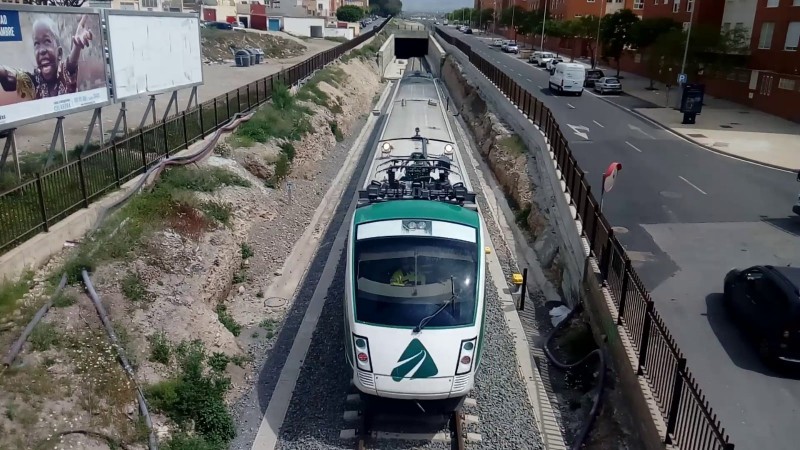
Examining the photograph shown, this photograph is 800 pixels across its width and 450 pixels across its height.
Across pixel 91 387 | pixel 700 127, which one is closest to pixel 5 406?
pixel 91 387

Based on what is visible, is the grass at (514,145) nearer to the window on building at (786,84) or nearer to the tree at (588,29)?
the window on building at (786,84)

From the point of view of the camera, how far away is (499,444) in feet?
32.3

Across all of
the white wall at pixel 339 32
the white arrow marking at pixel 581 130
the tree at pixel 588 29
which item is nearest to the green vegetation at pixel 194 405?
the white arrow marking at pixel 581 130

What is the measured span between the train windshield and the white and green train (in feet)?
0.05

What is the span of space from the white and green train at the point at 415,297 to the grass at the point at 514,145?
46.8 ft

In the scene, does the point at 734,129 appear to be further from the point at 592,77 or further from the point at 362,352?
the point at 362,352

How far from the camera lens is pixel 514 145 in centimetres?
2695

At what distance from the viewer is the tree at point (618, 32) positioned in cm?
5531

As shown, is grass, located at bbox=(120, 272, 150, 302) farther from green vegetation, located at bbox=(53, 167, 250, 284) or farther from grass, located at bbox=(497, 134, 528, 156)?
grass, located at bbox=(497, 134, 528, 156)

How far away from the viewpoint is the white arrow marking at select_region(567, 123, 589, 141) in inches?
1190

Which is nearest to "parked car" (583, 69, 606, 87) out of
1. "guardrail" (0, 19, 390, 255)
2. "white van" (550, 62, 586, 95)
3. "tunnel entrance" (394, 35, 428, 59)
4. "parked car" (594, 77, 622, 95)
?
"parked car" (594, 77, 622, 95)

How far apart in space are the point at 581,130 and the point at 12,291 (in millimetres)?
26912

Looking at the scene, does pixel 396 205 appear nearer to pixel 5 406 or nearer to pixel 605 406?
pixel 605 406

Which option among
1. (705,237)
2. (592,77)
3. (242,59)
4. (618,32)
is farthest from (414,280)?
(618,32)
